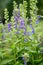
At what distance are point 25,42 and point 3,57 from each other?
0.33 meters

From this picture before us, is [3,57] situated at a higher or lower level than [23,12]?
lower

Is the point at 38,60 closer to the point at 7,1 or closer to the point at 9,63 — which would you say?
the point at 9,63

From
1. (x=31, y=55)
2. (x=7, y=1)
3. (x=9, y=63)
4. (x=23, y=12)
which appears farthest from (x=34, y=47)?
(x=7, y=1)

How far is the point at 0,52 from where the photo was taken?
9.96 feet

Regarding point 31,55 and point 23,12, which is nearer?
point 31,55

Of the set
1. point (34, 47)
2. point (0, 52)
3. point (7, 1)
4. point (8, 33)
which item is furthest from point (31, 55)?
point (7, 1)

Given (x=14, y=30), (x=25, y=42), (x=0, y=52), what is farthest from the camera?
(x=14, y=30)

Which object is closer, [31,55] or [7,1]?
[31,55]

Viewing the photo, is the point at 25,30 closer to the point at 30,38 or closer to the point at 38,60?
the point at 30,38

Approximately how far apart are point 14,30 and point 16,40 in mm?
231

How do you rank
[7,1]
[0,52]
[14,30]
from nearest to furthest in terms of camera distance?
1. [0,52]
2. [14,30]
3. [7,1]

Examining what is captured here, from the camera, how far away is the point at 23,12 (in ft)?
12.0

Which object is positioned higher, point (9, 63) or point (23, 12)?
point (23, 12)

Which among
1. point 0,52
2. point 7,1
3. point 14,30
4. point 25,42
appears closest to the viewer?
point 0,52
